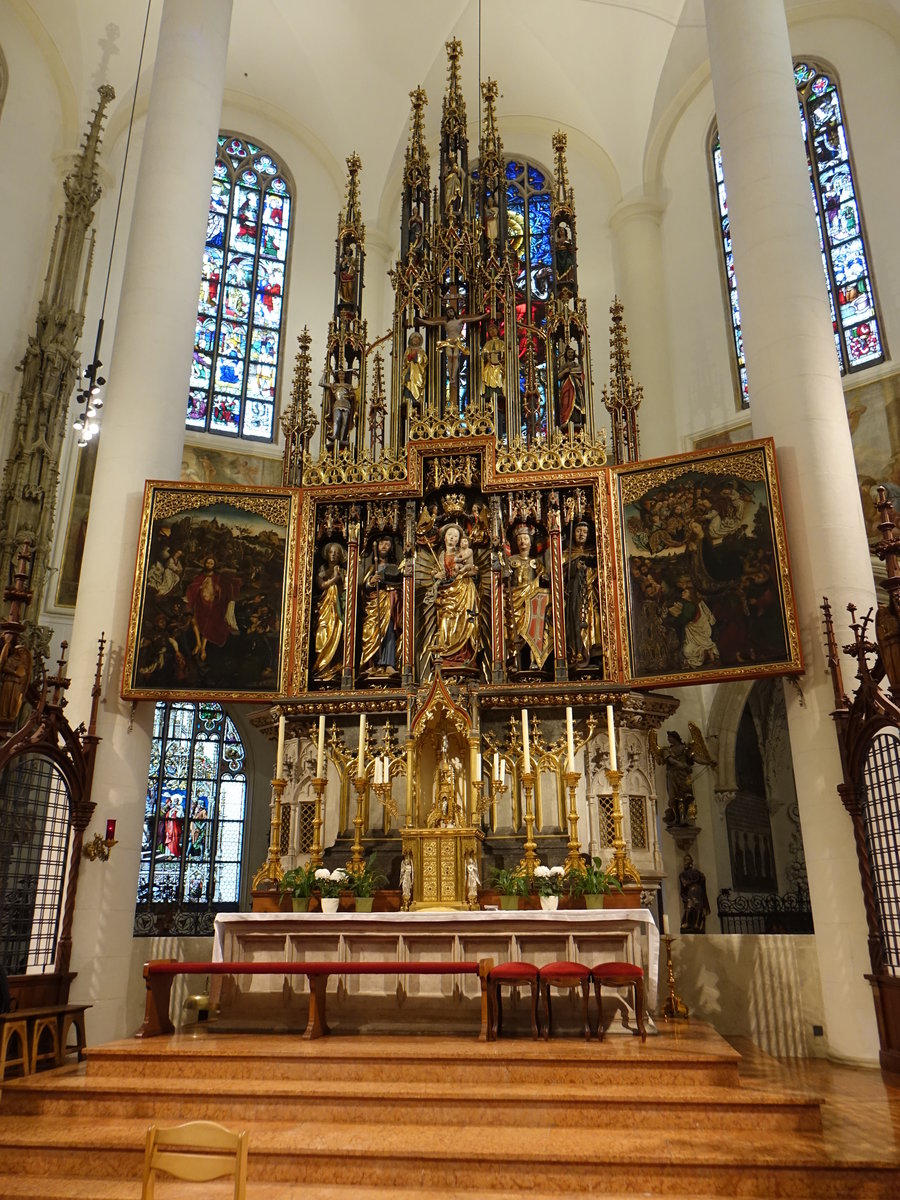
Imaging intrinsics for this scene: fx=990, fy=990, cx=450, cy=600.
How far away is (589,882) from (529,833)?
2.84ft

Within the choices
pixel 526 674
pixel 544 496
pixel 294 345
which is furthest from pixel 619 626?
pixel 294 345

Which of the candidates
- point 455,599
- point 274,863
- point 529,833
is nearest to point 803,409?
point 455,599

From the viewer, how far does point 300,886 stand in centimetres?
997

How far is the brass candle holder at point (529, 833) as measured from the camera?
398 inches

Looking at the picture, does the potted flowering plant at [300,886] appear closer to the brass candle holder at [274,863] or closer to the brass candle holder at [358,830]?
the brass candle holder at [274,863]

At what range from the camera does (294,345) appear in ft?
67.5

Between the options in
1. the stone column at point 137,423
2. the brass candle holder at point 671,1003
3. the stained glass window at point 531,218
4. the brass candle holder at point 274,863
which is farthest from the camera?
the stained glass window at point 531,218

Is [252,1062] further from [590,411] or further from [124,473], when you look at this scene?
[590,411]

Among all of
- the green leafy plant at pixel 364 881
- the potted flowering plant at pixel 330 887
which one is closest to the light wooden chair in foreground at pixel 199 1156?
the potted flowering plant at pixel 330 887

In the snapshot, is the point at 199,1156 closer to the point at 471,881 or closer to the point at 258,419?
the point at 471,881

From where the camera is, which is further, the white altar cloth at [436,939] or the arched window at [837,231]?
the arched window at [837,231]

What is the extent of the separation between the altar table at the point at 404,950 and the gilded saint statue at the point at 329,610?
3.69 m

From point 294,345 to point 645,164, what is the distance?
8225 millimetres

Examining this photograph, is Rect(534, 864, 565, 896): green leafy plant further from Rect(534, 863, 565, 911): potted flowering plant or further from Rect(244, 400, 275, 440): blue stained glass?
Rect(244, 400, 275, 440): blue stained glass
